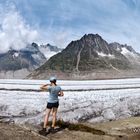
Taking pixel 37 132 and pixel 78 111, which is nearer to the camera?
pixel 37 132

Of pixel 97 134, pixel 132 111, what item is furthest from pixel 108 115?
pixel 97 134

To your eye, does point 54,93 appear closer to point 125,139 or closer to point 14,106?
point 125,139

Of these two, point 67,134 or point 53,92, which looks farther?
point 67,134

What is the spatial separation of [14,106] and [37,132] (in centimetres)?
2278

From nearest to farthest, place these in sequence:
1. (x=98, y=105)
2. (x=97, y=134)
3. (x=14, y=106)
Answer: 1. (x=97, y=134)
2. (x=98, y=105)
3. (x=14, y=106)

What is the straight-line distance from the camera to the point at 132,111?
106ft

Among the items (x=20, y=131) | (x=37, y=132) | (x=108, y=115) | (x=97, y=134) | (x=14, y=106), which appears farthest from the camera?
(x=14, y=106)

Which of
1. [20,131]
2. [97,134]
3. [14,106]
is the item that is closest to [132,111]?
[14,106]

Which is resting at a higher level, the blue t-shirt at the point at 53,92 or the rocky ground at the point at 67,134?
the blue t-shirt at the point at 53,92

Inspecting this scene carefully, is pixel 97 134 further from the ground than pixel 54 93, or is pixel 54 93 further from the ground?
pixel 54 93

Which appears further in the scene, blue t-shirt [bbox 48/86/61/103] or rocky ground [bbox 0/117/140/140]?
blue t-shirt [bbox 48/86/61/103]

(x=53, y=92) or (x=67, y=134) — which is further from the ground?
(x=53, y=92)

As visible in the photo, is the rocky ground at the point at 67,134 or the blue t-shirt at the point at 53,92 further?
the blue t-shirt at the point at 53,92

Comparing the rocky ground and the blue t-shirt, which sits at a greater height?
the blue t-shirt
